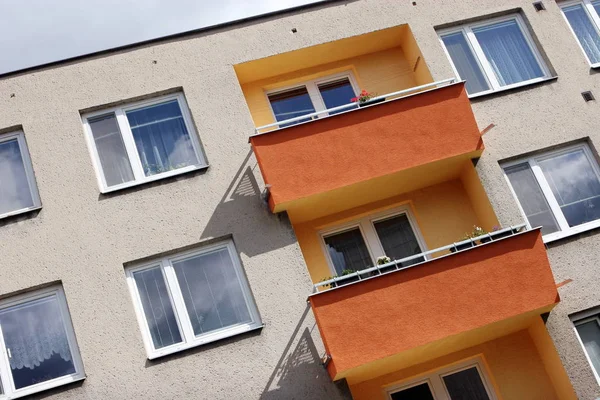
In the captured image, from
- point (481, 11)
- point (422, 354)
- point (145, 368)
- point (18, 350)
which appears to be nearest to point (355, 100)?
point (481, 11)

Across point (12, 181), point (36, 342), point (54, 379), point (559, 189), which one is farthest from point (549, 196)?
point (12, 181)

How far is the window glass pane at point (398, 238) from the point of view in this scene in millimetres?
17469

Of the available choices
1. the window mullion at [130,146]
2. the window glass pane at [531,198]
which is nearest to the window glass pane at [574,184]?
the window glass pane at [531,198]

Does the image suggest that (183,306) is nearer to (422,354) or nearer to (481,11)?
(422,354)

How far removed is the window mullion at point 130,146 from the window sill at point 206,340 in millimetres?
3190

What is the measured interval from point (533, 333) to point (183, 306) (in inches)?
231

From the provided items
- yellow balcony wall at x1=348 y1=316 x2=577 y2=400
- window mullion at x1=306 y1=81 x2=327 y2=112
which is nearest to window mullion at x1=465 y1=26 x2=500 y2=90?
window mullion at x1=306 y1=81 x2=327 y2=112

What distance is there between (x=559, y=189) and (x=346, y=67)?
4.71 metres

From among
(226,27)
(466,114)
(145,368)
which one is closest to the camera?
(145,368)

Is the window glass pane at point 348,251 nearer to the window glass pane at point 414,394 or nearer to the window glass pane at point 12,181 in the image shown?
the window glass pane at point 414,394

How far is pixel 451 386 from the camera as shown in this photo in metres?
16.5

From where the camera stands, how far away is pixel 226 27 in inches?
731

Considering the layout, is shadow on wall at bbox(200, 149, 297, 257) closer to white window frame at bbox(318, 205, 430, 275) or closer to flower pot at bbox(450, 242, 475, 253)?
white window frame at bbox(318, 205, 430, 275)

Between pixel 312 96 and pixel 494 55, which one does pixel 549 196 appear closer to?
pixel 494 55
